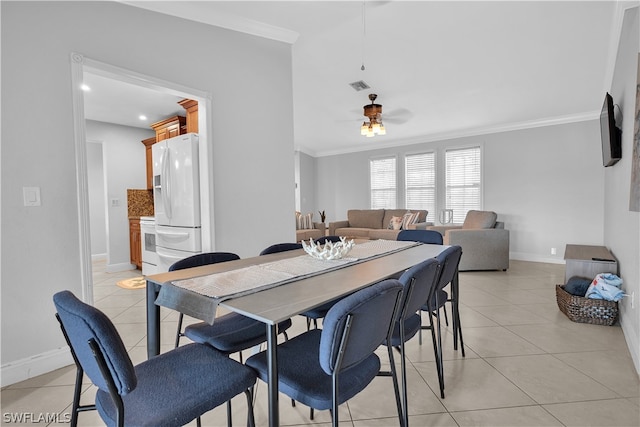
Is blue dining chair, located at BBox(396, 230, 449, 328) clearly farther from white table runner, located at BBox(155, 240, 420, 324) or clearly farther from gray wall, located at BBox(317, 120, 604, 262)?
gray wall, located at BBox(317, 120, 604, 262)

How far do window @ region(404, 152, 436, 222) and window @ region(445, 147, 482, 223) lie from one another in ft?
1.04

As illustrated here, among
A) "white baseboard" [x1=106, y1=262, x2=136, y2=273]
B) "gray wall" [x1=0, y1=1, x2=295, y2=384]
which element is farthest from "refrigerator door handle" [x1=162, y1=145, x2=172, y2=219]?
"white baseboard" [x1=106, y1=262, x2=136, y2=273]

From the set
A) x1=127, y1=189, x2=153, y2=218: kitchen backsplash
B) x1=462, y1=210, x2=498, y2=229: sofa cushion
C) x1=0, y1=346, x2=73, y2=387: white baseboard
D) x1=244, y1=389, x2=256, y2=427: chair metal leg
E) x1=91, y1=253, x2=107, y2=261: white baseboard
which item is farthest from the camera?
x1=91, y1=253, x2=107, y2=261: white baseboard

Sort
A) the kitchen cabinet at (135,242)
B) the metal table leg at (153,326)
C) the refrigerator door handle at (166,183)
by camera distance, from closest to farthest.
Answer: the metal table leg at (153,326) → the refrigerator door handle at (166,183) → the kitchen cabinet at (135,242)

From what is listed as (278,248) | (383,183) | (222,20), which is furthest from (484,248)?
(222,20)

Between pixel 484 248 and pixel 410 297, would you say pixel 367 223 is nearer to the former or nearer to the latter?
pixel 484 248

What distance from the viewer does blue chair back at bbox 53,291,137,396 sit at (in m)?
0.90

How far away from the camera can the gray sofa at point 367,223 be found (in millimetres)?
6637

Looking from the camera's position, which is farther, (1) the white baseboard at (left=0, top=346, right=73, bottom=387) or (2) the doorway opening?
(2) the doorway opening

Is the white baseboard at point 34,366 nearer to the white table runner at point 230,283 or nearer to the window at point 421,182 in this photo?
the white table runner at point 230,283

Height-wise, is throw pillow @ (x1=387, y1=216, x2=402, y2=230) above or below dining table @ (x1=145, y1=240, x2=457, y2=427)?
below

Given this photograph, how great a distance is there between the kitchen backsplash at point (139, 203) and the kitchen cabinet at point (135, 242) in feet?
0.73

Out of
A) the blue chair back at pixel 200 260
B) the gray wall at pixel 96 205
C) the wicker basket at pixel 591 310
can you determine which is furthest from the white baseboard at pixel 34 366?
the gray wall at pixel 96 205

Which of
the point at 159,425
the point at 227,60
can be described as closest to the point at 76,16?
the point at 227,60
